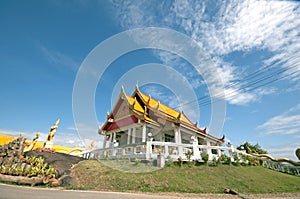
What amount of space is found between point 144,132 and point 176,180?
588 centimetres

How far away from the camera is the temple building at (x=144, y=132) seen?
987cm

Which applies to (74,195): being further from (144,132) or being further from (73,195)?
(144,132)

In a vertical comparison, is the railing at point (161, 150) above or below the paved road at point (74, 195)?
above

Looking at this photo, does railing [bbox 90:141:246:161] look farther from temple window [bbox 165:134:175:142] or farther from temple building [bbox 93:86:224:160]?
temple window [bbox 165:134:175:142]

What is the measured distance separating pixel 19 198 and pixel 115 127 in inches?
457

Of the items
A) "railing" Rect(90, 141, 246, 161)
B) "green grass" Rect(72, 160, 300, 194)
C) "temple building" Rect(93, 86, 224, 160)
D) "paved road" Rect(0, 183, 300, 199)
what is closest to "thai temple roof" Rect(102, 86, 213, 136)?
"temple building" Rect(93, 86, 224, 160)

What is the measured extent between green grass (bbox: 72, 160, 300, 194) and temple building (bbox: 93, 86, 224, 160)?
108 centimetres

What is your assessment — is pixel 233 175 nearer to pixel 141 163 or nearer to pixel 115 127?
pixel 141 163

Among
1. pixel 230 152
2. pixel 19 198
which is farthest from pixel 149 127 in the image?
pixel 19 198

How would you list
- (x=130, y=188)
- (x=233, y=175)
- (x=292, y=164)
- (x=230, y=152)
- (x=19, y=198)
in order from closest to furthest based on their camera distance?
(x=19, y=198) → (x=130, y=188) → (x=233, y=175) → (x=230, y=152) → (x=292, y=164)

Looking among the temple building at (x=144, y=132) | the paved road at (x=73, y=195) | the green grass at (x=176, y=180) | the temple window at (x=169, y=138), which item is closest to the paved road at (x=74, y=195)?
the paved road at (x=73, y=195)

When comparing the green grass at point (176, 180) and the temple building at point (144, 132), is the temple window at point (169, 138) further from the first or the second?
the green grass at point (176, 180)

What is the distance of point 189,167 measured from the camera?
860 cm

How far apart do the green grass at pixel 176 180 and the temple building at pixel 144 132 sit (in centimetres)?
108
